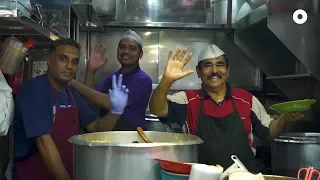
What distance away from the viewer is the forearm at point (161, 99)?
1620 millimetres

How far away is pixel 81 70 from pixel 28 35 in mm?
1355

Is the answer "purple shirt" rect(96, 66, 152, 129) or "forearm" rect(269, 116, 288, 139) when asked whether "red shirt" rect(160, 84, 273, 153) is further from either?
"purple shirt" rect(96, 66, 152, 129)

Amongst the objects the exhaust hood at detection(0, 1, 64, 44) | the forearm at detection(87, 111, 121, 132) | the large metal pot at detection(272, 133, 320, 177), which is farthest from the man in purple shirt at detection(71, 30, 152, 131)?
the large metal pot at detection(272, 133, 320, 177)

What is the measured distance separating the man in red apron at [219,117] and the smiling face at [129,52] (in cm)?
64

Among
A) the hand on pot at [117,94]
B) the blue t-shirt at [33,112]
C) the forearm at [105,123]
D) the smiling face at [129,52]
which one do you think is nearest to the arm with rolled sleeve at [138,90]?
the smiling face at [129,52]

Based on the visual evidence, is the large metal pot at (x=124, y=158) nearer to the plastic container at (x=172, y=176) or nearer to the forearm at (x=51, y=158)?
the plastic container at (x=172, y=176)

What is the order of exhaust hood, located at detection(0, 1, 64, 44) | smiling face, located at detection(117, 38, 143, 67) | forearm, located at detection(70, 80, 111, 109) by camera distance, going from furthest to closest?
smiling face, located at detection(117, 38, 143, 67), forearm, located at detection(70, 80, 111, 109), exhaust hood, located at detection(0, 1, 64, 44)

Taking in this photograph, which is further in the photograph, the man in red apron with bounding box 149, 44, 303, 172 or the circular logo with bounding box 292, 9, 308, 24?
the circular logo with bounding box 292, 9, 308, 24

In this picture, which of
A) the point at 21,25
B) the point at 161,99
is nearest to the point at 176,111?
the point at 161,99

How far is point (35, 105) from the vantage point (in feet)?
5.20

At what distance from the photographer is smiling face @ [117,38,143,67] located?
8.07ft

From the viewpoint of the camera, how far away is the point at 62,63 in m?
1.74

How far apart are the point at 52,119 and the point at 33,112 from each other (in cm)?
13

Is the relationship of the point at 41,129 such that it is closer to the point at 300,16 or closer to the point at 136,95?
the point at 136,95
